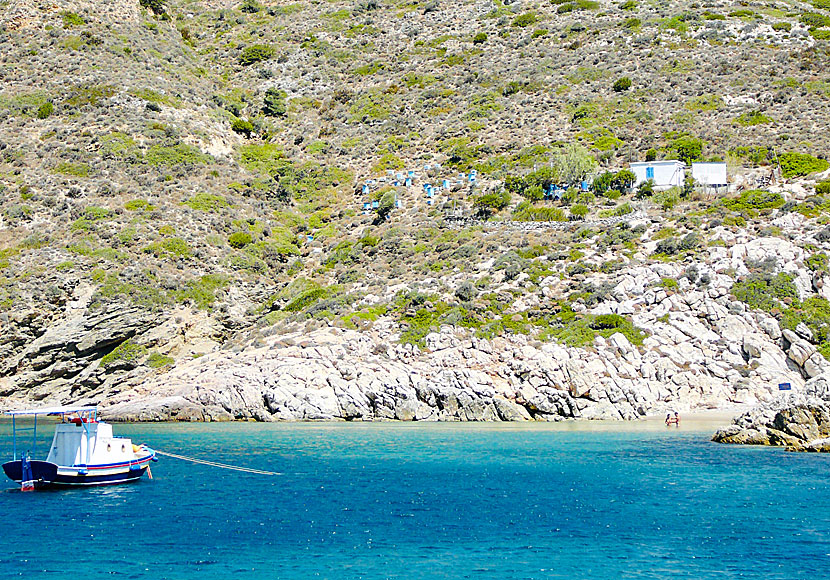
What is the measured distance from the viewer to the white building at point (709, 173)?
68.2 m

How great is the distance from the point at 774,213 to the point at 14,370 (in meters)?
55.3

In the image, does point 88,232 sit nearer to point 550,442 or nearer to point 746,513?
point 550,442

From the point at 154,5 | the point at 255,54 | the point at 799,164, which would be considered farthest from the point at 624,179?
the point at 154,5

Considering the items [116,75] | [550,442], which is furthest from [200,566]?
[116,75]

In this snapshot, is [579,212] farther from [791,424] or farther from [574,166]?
[791,424]

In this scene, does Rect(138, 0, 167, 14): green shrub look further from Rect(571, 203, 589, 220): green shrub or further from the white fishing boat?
the white fishing boat

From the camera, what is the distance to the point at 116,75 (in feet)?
285

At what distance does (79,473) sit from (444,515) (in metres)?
14.5

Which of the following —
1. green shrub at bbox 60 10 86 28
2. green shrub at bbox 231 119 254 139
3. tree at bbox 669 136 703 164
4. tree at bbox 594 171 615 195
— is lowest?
tree at bbox 594 171 615 195

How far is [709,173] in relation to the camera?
2689 inches

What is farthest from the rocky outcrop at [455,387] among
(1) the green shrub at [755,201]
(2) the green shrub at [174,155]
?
(2) the green shrub at [174,155]

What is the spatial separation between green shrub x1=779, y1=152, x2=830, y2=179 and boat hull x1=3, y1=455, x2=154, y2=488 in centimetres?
5733

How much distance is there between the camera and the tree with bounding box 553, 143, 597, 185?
72375 mm

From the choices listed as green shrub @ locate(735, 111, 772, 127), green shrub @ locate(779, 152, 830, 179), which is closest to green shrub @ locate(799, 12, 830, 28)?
green shrub @ locate(735, 111, 772, 127)
